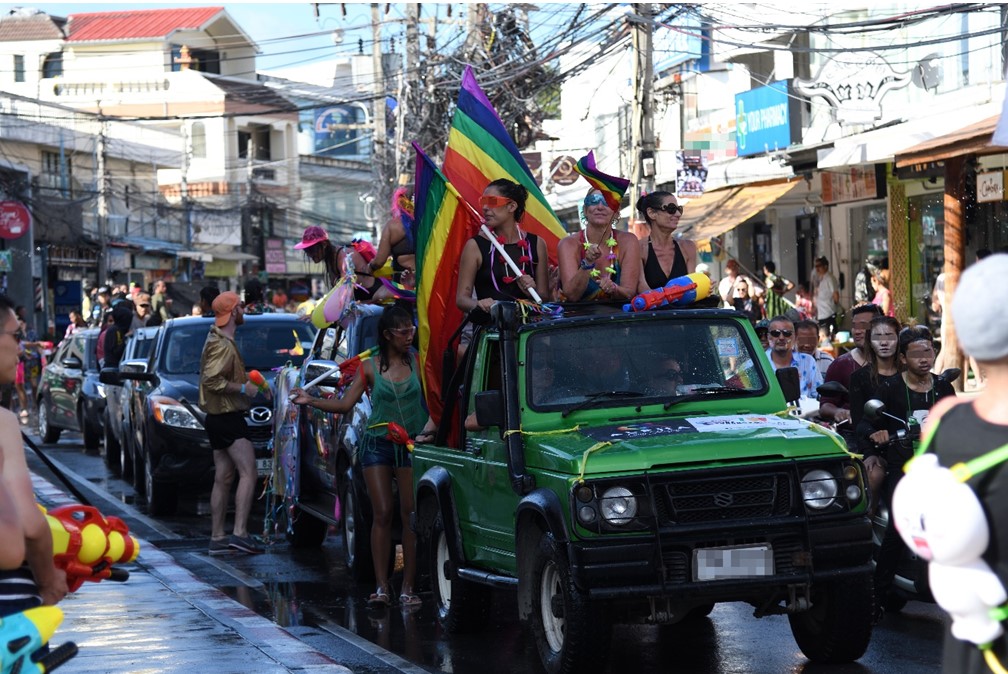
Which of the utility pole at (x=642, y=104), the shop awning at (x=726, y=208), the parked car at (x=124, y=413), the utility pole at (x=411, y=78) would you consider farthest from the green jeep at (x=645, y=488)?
the utility pole at (x=411, y=78)

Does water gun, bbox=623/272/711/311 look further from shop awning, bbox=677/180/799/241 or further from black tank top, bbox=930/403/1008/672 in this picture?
shop awning, bbox=677/180/799/241

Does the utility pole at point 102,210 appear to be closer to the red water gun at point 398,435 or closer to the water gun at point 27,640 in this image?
the red water gun at point 398,435

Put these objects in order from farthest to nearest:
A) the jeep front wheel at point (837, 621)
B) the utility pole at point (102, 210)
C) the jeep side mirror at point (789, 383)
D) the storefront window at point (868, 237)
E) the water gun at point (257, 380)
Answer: the utility pole at point (102, 210), the storefront window at point (868, 237), the water gun at point (257, 380), the jeep side mirror at point (789, 383), the jeep front wheel at point (837, 621)

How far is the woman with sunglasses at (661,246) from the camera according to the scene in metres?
9.56

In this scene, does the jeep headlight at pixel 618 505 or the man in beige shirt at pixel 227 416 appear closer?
the jeep headlight at pixel 618 505

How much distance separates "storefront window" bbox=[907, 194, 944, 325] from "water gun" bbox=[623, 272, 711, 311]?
52.6 feet

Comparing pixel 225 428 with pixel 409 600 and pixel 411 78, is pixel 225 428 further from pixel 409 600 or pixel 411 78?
pixel 411 78

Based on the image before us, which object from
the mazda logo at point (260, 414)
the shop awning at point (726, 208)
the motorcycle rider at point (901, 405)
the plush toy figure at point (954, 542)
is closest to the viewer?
the plush toy figure at point (954, 542)

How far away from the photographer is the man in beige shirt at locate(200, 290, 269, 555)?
1274 cm

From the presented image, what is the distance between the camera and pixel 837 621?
762 centimetres

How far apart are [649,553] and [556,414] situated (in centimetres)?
119

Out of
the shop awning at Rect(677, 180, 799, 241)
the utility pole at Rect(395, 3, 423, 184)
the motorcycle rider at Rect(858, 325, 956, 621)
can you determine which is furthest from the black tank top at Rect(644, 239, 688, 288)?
the utility pole at Rect(395, 3, 423, 184)

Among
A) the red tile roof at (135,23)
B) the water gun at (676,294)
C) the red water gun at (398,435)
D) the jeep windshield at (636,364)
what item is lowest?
A: the red water gun at (398,435)

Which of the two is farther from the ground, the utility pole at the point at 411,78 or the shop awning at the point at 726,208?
the utility pole at the point at 411,78
